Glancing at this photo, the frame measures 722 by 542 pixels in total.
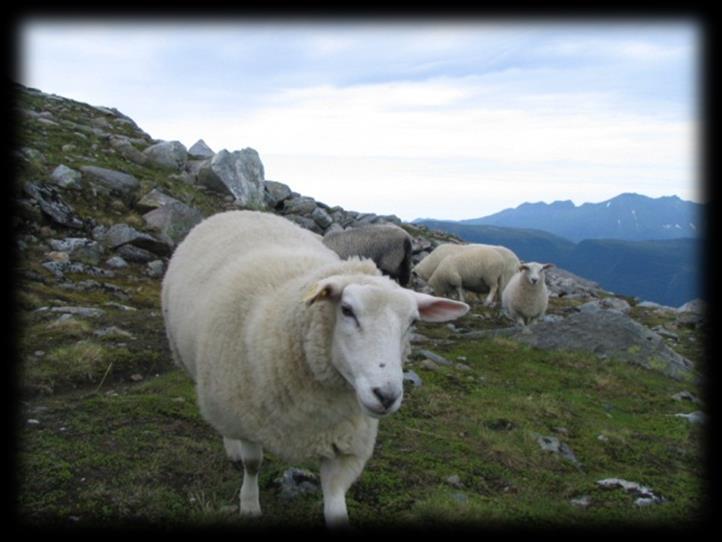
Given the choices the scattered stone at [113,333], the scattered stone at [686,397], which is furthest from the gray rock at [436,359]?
the scattered stone at [113,333]

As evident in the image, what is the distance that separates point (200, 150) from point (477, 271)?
65.5 ft

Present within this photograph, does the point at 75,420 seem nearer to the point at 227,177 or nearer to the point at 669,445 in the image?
the point at 669,445

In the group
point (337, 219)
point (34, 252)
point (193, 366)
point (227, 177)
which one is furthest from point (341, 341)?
point (337, 219)

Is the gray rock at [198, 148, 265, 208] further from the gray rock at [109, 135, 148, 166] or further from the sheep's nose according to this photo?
the sheep's nose

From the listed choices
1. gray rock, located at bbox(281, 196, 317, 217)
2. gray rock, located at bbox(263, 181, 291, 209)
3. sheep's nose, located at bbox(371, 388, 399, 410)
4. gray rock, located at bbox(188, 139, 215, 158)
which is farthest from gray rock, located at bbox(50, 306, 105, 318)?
gray rock, located at bbox(188, 139, 215, 158)

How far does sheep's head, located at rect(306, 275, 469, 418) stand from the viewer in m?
3.93

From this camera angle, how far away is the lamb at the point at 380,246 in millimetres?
19438

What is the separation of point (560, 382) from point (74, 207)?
47.8ft

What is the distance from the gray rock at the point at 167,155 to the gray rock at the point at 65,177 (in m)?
7.43

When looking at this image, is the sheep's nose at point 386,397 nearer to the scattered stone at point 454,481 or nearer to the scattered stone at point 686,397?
the scattered stone at point 454,481

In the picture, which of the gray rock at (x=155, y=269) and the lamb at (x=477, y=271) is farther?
the lamb at (x=477, y=271)

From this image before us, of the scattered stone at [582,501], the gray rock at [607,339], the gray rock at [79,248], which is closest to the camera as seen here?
the scattered stone at [582,501]

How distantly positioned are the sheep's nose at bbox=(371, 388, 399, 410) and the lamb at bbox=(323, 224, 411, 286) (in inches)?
602

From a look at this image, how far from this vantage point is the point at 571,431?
334 inches
